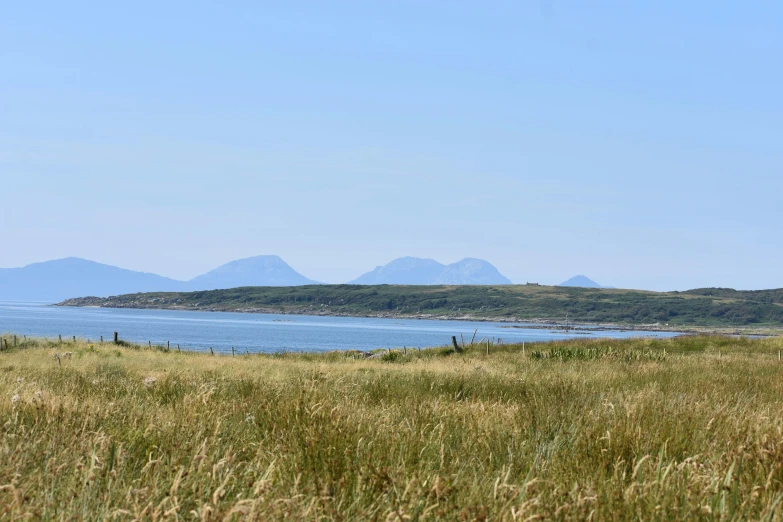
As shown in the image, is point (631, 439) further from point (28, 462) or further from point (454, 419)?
point (28, 462)

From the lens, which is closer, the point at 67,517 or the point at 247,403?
the point at 67,517

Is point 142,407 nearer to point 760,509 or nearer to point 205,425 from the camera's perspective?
point 205,425

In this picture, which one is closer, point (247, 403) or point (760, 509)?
point (760, 509)

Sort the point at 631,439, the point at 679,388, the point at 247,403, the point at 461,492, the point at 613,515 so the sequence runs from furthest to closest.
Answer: the point at 679,388 → the point at 247,403 → the point at 631,439 → the point at 461,492 → the point at 613,515

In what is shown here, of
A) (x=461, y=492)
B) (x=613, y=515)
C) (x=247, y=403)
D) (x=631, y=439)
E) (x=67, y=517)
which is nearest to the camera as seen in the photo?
(x=67, y=517)

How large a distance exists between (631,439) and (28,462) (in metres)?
4.66

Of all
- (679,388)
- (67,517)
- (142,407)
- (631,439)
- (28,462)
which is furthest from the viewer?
(679,388)

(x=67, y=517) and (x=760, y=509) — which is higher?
(x=67, y=517)

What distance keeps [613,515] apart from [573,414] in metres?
3.85

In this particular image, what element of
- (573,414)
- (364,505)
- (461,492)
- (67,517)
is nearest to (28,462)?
(67,517)

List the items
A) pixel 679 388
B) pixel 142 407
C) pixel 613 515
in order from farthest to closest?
pixel 679 388
pixel 142 407
pixel 613 515

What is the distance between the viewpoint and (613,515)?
4.24 meters

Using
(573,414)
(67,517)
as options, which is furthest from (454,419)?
(67,517)

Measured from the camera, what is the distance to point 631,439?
6.36 meters
